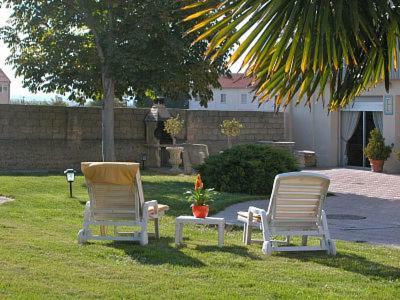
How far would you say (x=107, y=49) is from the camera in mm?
20812

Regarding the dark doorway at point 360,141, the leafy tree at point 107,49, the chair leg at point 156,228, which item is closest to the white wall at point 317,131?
the dark doorway at point 360,141

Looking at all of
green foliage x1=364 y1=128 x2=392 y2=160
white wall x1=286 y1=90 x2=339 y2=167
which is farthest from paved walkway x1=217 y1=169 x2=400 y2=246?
white wall x1=286 y1=90 x2=339 y2=167

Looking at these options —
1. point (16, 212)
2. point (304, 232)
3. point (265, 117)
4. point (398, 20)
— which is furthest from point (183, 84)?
point (398, 20)

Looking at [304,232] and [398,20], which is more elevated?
[398,20]

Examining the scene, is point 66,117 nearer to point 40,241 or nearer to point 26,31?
point 26,31

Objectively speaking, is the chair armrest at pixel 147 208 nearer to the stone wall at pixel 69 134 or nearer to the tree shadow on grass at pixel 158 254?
the tree shadow on grass at pixel 158 254

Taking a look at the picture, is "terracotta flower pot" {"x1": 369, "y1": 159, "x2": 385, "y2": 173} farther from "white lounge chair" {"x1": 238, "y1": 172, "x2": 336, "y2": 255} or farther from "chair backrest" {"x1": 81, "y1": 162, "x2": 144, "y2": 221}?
"chair backrest" {"x1": 81, "y1": 162, "x2": 144, "y2": 221}

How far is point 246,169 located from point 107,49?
18.4 feet

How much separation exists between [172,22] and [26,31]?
4285mm

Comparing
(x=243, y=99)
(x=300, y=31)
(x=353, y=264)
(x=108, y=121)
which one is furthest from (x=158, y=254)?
(x=243, y=99)

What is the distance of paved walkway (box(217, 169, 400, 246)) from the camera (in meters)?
11.9

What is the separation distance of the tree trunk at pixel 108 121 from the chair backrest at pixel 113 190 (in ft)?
41.3

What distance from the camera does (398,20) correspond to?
6.25 m

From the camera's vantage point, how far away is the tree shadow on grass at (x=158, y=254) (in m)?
8.21
